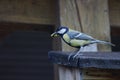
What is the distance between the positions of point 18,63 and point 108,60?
4678 mm

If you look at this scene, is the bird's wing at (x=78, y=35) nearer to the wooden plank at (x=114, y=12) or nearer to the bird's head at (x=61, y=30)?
the bird's head at (x=61, y=30)

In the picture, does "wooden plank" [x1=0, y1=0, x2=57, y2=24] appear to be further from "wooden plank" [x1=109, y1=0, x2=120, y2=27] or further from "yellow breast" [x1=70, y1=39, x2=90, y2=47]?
"wooden plank" [x1=109, y1=0, x2=120, y2=27]

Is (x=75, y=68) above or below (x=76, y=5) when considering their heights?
below

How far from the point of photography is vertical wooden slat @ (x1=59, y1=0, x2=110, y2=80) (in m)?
2.31

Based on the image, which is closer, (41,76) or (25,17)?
(25,17)

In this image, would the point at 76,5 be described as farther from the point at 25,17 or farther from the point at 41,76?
the point at 41,76

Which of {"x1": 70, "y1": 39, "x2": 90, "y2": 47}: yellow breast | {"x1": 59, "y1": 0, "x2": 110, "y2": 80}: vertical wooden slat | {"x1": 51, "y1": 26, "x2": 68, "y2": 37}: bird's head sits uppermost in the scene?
{"x1": 59, "y1": 0, "x2": 110, "y2": 80}: vertical wooden slat

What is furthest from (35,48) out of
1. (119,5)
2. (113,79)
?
(113,79)

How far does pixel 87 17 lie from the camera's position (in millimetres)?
2346

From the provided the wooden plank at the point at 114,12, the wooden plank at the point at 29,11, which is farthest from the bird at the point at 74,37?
the wooden plank at the point at 114,12

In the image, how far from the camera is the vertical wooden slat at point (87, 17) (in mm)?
2312

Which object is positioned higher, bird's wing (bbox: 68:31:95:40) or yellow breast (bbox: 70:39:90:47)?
bird's wing (bbox: 68:31:95:40)

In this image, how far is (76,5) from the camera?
235 cm

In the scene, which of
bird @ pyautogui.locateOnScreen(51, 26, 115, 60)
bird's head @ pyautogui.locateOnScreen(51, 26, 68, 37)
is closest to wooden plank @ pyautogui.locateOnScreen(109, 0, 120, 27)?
bird @ pyautogui.locateOnScreen(51, 26, 115, 60)
